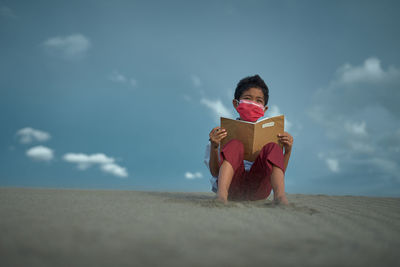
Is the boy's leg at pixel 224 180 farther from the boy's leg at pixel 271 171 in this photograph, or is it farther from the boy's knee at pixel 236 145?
the boy's leg at pixel 271 171

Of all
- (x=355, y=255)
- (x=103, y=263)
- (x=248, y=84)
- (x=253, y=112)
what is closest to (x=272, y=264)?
(x=355, y=255)

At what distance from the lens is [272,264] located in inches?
35.5

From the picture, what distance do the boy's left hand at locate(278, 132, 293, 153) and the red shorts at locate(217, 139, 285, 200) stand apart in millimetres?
185

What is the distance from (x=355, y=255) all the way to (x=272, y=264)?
1.33 ft

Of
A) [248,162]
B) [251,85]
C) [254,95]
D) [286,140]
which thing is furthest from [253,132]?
[251,85]

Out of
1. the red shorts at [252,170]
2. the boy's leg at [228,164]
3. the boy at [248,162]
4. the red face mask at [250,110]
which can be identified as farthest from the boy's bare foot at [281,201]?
the red face mask at [250,110]

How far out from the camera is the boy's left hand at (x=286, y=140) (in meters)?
2.58

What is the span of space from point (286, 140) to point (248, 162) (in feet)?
1.63

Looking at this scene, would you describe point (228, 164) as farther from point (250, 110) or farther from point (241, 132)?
point (250, 110)

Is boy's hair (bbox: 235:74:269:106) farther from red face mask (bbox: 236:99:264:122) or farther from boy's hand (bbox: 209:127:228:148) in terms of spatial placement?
boy's hand (bbox: 209:127:228:148)

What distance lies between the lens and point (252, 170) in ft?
8.61

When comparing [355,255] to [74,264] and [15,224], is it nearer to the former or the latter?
[74,264]

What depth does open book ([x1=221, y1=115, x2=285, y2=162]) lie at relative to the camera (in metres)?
2.39

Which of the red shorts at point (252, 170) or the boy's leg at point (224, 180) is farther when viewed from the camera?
the red shorts at point (252, 170)
